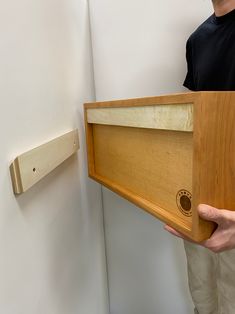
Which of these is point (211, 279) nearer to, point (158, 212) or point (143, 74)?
point (158, 212)

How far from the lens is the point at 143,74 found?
2.96ft

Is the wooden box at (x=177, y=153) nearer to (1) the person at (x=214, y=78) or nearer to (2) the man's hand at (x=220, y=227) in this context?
(2) the man's hand at (x=220, y=227)

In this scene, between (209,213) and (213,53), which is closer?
(209,213)

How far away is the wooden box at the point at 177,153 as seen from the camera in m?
0.37

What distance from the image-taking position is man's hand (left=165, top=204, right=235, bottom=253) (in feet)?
1.28

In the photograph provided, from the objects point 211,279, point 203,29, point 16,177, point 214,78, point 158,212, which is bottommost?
point 211,279

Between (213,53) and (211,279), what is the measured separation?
29.2 inches

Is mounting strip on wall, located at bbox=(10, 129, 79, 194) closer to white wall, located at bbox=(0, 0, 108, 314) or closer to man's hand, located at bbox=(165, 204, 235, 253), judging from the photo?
white wall, located at bbox=(0, 0, 108, 314)

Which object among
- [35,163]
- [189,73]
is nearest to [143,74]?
[189,73]

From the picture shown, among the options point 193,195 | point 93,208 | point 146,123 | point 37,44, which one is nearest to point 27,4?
point 37,44

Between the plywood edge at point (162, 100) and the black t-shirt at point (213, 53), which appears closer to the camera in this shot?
the plywood edge at point (162, 100)

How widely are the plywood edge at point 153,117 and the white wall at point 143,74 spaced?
0.33 meters

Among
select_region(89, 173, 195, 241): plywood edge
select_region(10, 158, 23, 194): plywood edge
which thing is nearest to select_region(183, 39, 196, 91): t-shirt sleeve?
select_region(89, 173, 195, 241): plywood edge

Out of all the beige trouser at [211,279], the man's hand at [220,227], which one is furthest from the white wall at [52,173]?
the beige trouser at [211,279]
